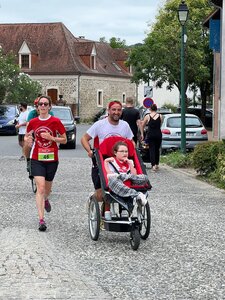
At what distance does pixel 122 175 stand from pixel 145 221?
0.63m

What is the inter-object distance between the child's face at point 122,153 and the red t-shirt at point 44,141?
139cm

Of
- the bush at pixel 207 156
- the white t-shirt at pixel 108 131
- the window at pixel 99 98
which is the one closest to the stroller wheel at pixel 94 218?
the white t-shirt at pixel 108 131

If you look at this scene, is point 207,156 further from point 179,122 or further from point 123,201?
point 179,122

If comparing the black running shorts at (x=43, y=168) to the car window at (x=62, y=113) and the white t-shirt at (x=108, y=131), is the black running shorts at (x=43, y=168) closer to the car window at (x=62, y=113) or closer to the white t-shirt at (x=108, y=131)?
the white t-shirt at (x=108, y=131)

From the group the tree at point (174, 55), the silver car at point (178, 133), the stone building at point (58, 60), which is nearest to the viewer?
the silver car at point (178, 133)

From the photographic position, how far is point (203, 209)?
13906 mm

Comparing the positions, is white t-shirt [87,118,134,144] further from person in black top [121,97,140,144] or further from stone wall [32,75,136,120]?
stone wall [32,75,136,120]

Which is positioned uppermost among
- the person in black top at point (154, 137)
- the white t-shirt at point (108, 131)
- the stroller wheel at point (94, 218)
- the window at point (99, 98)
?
the window at point (99, 98)

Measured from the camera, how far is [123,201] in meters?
10.1

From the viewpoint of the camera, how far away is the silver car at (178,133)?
29062mm

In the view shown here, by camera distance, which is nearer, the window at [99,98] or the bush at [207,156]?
the bush at [207,156]

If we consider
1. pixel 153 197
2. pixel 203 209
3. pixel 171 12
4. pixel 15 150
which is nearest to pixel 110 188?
pixel 203 209

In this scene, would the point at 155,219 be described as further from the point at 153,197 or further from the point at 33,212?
the point at 153,197

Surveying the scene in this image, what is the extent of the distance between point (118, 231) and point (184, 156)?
46.5 ft
